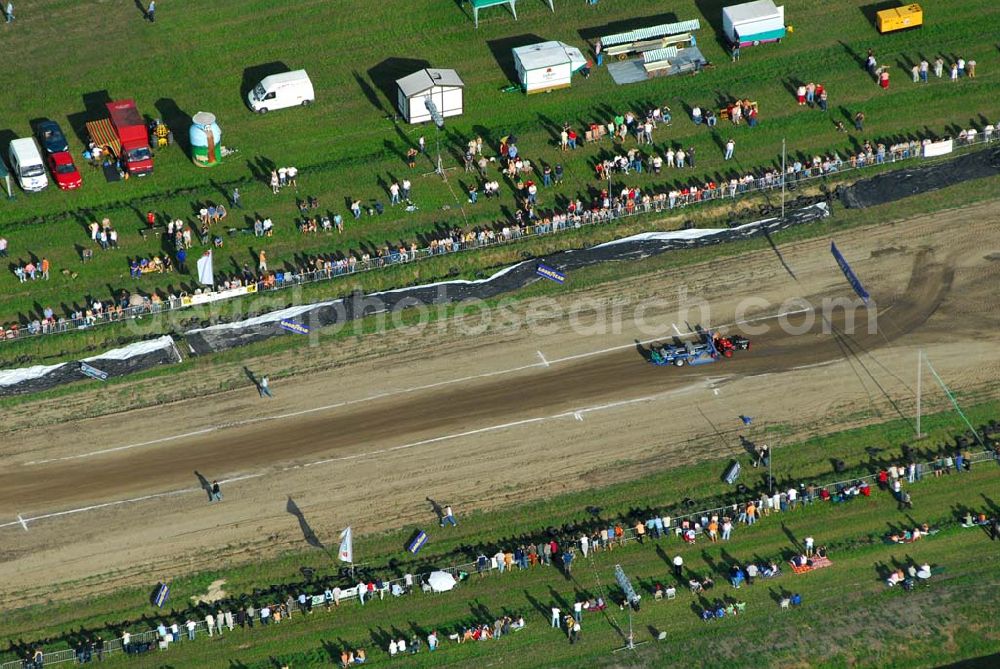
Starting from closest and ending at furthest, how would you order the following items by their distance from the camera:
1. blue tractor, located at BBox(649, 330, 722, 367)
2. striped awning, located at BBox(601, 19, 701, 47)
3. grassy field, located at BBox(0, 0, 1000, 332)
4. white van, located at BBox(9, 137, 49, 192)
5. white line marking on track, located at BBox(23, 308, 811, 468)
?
1. white line marking on track, located at BBox(23, 308, 811, 468)
2. blue tractor, located at BBox(649, 330, 722, 367)
3. grassy field, located at BBox(0, 0, 1000, 332)
4. white van, located at BBox(9, 137, 49, 192)
5. striped awning, located at BBox(601, 19, 701, 47)

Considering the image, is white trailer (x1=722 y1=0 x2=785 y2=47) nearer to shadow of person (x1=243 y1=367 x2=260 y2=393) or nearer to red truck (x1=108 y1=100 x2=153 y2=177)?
red truck (x1=108 y1=100 x2=153 y2=177)

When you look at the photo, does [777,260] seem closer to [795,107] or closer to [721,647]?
[795,107]

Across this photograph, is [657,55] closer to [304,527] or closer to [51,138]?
[51,138]

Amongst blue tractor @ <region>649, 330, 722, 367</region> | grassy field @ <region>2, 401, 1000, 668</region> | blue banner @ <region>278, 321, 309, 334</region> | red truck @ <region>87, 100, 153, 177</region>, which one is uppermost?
red truck @ <region>87, 100, 153, 177</region>

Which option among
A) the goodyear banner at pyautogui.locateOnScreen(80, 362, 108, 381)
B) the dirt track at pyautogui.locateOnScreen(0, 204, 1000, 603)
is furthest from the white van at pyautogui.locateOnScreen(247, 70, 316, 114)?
the goodyear banner at pyautogui.locateOnScreen(80, 362, 108, 381)

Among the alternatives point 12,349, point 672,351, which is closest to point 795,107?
point 672,351

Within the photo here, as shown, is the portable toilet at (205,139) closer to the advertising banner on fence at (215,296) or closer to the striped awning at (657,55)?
the advertising banner on fence at (215,296)
